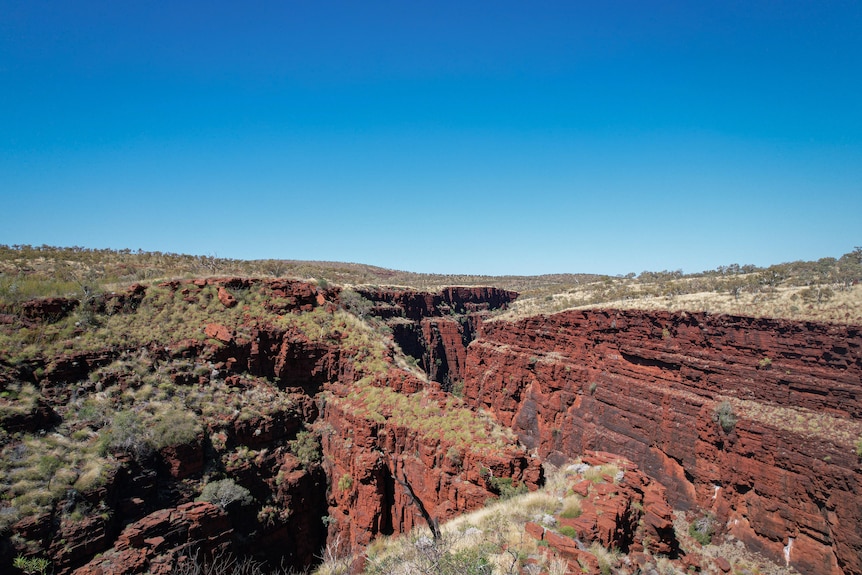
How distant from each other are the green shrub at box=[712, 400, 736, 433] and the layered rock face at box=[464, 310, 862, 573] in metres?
0.05

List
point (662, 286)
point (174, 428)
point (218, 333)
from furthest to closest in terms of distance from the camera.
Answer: point (662, 286) → point (218, 333) → point (174, 428)

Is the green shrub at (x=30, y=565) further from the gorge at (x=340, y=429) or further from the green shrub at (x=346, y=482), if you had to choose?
→ the green shrub at (x=346, y=482)

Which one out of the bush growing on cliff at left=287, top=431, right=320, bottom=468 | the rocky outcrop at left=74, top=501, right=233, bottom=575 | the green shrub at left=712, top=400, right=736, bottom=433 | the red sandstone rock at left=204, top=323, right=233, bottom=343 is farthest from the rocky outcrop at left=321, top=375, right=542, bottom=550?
the green shrub at left=712, top=400, right=736, bottom=433

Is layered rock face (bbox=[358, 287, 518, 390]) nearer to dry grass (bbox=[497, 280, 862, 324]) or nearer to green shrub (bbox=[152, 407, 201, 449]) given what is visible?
dry grass (bbox=[497, 280, 862, 324])

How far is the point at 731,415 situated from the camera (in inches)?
Answer: 738

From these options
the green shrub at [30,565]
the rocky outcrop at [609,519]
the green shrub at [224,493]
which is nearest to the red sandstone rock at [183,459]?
the green shrub at [224,493]

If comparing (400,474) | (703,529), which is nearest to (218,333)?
(400,474)

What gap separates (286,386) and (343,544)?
793 centimetres

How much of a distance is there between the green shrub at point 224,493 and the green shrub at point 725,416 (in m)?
21.1

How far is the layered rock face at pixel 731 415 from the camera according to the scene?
15320 mm

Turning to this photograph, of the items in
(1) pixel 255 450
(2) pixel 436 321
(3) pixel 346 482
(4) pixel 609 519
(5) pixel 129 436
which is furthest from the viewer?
(2) pixel 436 321

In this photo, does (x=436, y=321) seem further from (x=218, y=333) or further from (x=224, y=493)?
(x=224, y=493)

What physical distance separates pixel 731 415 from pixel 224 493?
22051 millimetres

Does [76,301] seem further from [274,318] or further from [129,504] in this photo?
[129,504]
